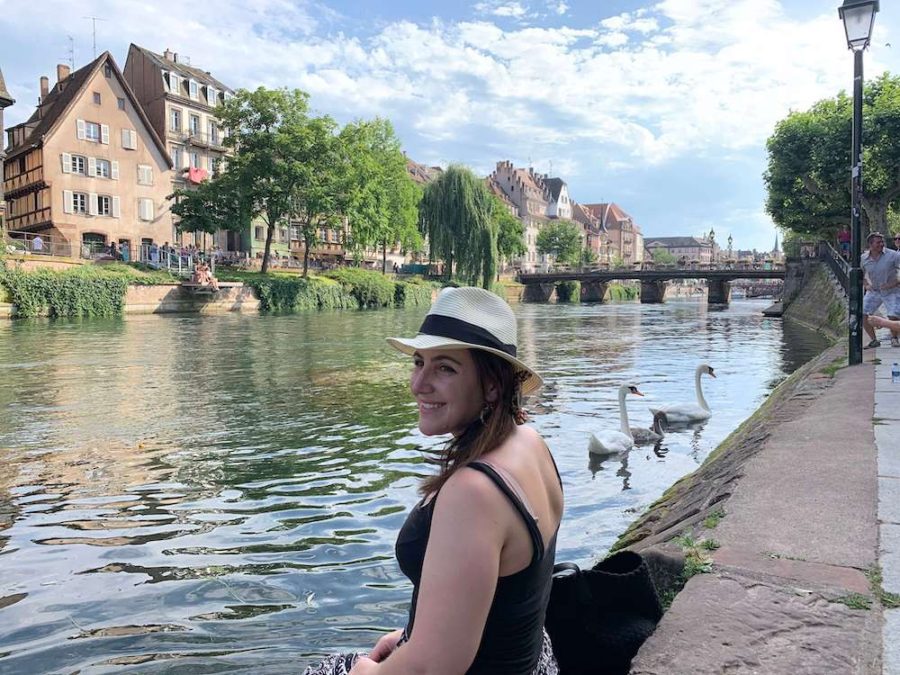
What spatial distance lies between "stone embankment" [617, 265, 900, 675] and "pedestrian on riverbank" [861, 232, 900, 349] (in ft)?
23.7

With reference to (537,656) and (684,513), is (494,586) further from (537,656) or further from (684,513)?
(684,513)

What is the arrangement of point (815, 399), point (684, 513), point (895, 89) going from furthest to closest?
1. point (895, 89)
2. point (815, 399)
3. point (684, 513)

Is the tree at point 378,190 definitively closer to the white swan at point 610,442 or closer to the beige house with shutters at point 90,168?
the beige house with shutters at point 90,168

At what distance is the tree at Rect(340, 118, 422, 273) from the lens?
5221 cm

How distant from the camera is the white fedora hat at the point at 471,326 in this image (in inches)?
87.1

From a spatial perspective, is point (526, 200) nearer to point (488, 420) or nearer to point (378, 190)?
point (378, 190)

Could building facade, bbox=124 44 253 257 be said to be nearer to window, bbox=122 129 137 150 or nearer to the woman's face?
window, bbox=122 129 137 150

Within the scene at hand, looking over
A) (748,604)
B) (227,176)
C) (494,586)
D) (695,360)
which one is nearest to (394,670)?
(494,586)

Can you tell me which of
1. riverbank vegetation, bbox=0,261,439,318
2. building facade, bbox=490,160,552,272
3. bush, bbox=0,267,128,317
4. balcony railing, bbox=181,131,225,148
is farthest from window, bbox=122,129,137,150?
building facade, bbox=490,160,552,272

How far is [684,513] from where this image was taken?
17.4 feet

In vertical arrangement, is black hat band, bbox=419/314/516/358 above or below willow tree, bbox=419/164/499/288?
below

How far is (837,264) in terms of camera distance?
30203 millimetres

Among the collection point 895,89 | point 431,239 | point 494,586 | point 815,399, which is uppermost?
point 895,89

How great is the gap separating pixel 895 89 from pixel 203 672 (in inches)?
1818
